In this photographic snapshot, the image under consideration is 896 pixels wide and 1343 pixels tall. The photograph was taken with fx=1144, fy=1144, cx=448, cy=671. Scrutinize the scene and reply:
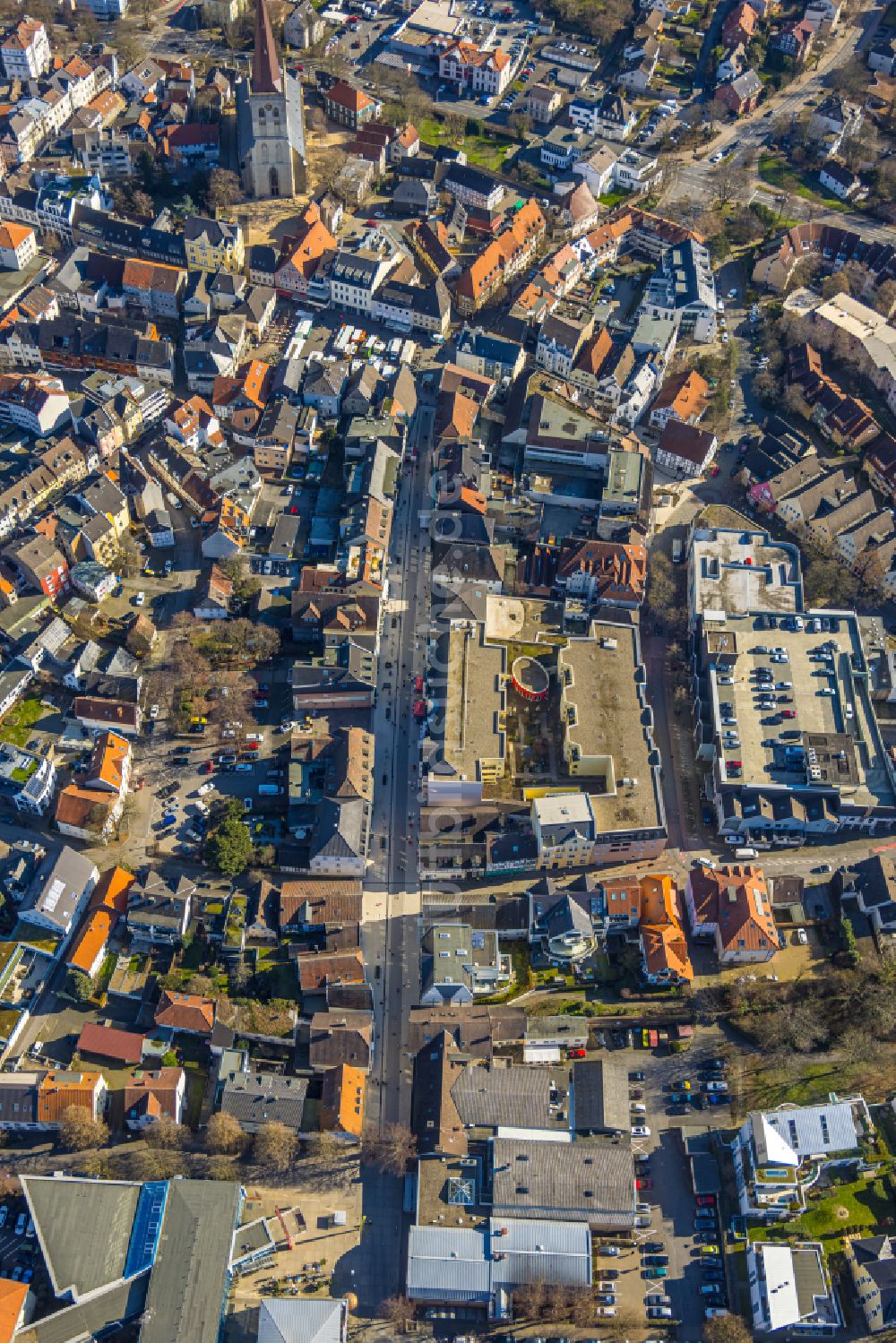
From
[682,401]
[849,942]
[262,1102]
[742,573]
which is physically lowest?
[262,1102]

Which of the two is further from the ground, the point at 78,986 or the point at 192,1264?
the point at 78,986

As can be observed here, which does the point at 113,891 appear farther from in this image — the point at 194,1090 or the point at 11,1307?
the point at 11,1307

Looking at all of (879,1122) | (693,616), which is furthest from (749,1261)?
(693,616)

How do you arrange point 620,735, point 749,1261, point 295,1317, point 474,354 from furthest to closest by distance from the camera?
point 474,354, point 620,735, point 749,1261, point 295,1317

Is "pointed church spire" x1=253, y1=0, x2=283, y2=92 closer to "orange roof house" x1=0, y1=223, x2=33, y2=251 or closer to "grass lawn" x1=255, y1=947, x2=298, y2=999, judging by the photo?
"orange roof house" x1=0, y1=223, x2=33, y2=251

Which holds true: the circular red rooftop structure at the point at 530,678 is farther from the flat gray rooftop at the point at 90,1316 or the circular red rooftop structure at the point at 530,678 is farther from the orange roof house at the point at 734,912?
the flat gray rooftop at the point at 90,1316

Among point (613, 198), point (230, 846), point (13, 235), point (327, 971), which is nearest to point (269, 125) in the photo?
point (13, 235)

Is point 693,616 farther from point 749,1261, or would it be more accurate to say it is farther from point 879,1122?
point 749,1261
